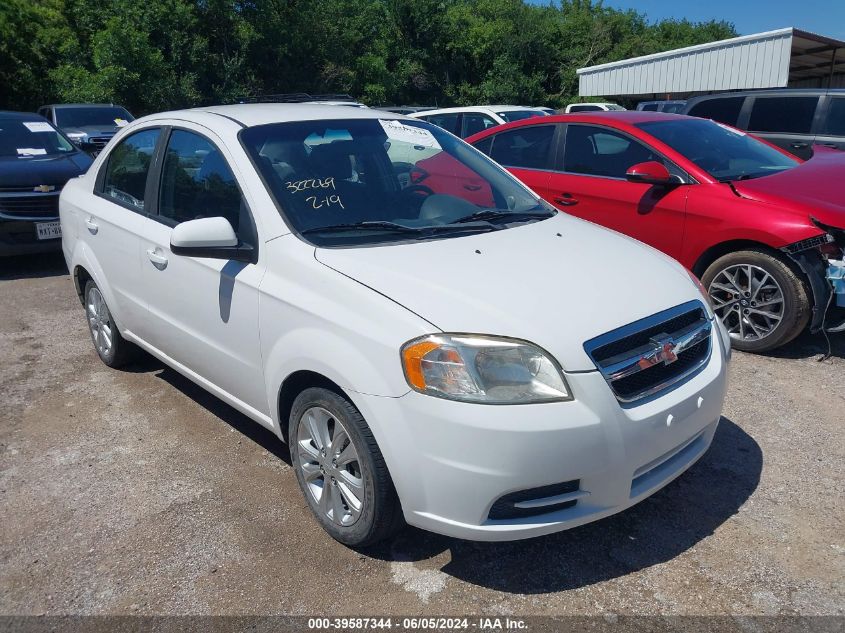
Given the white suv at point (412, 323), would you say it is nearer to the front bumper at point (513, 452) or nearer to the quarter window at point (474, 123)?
the front bumper at point (513, 452)

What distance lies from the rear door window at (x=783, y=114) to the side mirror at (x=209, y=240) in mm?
7855

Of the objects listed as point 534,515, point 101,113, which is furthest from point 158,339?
point 101,113

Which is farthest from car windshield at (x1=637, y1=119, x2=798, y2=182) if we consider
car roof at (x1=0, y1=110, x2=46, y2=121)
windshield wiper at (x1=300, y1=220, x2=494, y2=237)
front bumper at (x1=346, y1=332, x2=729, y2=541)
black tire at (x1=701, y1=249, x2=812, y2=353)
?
car roof at (x1=0, y1=110, x2=46, y2=121)

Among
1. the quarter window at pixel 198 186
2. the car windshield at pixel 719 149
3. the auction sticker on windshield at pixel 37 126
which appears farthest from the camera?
the auction sticker on windshield at pixel 37 126

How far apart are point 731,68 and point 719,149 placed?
17726 millimetres

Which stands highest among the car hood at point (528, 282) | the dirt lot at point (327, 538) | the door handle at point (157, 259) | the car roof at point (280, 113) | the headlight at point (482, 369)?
the car roof at point (280, 113)

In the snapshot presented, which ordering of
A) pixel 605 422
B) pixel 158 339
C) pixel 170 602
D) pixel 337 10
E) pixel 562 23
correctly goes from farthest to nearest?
1. pixel 562 23
2. pixel 337 10
3. pixel 158 339
4. pixel 170 602
5. pixel 605 422

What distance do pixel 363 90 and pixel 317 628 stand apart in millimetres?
27669

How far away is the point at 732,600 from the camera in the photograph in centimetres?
263

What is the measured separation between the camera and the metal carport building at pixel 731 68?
18.4 m

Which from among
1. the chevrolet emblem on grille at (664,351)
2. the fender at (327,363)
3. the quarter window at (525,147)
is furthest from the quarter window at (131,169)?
the quarter window at (525,147)

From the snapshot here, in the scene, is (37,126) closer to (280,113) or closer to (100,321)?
(100,321)

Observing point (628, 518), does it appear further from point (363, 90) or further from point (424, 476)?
point (363, 90)

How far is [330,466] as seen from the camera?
9.61ft
